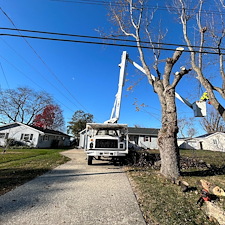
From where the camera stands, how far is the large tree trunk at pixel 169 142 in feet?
16.0

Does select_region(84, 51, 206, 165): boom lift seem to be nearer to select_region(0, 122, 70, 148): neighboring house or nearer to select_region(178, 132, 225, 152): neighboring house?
select_region(0, 122, 70, 148): neighboring house

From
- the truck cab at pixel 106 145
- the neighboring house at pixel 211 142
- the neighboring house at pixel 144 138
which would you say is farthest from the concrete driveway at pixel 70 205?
the neighboring house at pixel 211 142

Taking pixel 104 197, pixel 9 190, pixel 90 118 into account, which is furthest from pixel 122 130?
pixel 90 118

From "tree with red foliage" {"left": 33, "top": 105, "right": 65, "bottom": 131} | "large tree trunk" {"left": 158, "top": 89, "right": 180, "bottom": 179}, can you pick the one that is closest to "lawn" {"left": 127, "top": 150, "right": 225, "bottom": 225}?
"large tree trunk" {"left": 158, "top": 89, "right": 180, "bottom": 179}

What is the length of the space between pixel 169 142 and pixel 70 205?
3.79m

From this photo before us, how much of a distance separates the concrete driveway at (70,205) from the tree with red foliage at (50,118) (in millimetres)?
33947

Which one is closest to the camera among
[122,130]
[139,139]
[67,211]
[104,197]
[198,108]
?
[67,211]

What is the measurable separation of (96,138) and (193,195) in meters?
4.99

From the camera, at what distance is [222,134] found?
94.2 feet

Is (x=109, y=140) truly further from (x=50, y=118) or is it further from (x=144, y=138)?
(x=50, y=118)

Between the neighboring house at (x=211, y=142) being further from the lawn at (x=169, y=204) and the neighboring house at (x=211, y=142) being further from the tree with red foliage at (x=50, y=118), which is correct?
the tree with red foliage at (x=50, y=118)

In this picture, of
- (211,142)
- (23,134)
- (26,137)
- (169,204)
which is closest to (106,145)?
(169,204)

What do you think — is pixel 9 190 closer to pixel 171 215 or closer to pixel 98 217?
pixel 98 217

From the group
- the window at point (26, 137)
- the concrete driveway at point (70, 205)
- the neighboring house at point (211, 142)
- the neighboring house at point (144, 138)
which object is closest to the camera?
the concrete driveway at point (70, 205)
